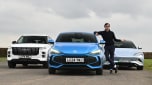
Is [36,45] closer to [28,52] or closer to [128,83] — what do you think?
[28,52]

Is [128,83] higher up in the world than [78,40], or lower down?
lower down

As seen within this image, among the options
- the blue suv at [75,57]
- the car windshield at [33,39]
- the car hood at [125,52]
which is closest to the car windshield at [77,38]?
the blue suv at [75,57]

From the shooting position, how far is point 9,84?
1289cm

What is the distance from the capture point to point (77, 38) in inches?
740

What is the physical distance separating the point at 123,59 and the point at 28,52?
454cm

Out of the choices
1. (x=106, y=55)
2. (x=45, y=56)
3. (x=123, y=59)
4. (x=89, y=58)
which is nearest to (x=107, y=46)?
(x=106, y=55)

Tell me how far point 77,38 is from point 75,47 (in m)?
1.69

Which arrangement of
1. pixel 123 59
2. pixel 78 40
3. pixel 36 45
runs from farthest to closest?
pixel 36 45
pixel 123 59
pixel 78 40

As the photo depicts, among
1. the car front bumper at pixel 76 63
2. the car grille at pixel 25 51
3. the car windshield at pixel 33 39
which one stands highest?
the car windshield at pixel 33 39

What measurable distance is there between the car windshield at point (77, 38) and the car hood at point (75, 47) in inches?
38.6

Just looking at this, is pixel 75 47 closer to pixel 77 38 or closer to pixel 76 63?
pixel 76 63

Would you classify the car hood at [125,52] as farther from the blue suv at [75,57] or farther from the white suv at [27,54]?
the blue suv at [75,57]

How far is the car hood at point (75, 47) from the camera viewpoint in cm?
1694


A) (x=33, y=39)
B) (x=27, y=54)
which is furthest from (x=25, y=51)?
(x=33, y=39)
